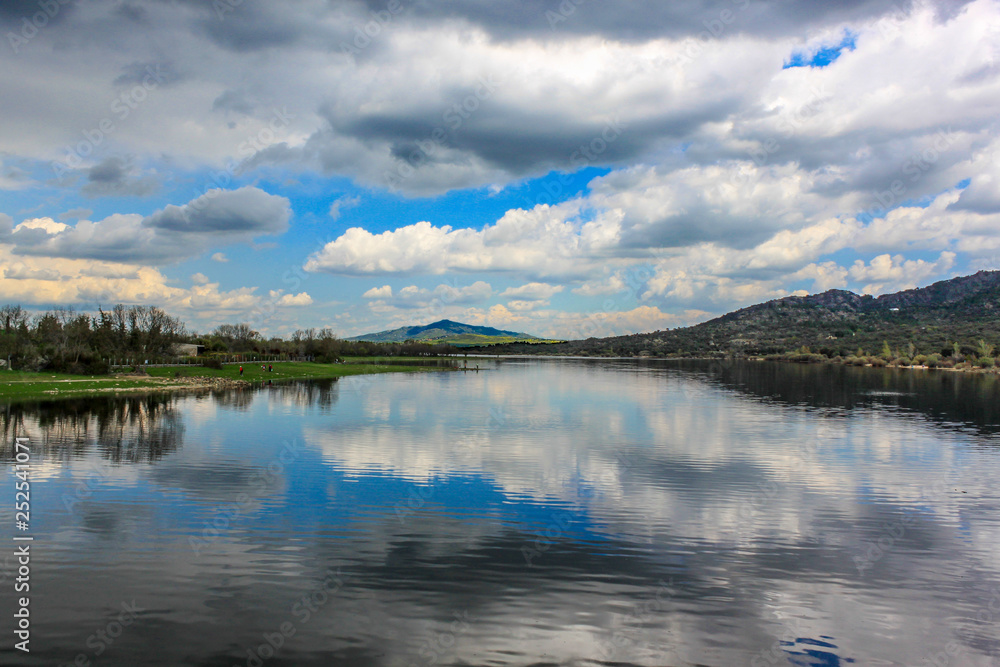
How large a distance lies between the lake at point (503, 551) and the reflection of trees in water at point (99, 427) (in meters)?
0.43

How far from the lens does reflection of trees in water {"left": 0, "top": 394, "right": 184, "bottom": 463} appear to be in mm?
29172

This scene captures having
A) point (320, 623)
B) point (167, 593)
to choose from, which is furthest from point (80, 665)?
point (320, 623)

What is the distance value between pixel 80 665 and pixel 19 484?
1621 centimetres

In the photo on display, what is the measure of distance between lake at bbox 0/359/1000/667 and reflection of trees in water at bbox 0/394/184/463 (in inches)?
16.8

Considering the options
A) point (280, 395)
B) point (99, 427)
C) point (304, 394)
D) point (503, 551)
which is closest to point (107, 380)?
point (280, 395)

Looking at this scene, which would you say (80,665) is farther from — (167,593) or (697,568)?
(697,568)

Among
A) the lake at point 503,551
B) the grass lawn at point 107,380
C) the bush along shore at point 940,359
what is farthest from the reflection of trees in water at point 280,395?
the bush along shore at point 940,359

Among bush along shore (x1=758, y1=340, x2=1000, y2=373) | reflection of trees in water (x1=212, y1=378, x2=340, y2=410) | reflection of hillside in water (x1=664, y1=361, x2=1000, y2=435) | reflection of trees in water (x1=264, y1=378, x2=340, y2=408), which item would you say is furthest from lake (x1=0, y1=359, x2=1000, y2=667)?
bush along shore (x1=758, y1=340, x2=1000, y2=373)

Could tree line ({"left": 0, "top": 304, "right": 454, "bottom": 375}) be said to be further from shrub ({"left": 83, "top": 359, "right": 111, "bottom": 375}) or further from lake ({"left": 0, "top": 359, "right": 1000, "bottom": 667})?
lake ({"left": 0, "top": 359, "right": 1000, "bottom": 667})

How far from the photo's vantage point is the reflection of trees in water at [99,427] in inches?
1148

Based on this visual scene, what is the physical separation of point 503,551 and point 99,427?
3439cm

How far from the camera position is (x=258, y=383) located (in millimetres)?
84625

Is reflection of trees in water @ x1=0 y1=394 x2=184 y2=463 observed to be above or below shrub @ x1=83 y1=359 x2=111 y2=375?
below

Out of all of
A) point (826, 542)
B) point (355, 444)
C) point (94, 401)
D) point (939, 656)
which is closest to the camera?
point (939, 656)
